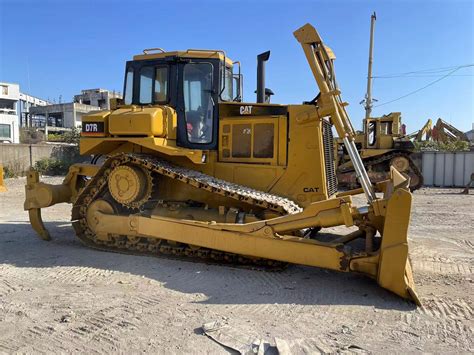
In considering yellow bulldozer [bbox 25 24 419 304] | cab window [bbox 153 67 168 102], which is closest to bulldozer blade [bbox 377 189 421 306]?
yellow bulldozer [bbox 25 24 419 304]

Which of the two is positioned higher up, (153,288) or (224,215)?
(224,215)

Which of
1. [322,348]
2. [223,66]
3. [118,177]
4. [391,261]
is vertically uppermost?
[223,66]

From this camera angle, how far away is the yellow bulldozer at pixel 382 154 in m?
16.7

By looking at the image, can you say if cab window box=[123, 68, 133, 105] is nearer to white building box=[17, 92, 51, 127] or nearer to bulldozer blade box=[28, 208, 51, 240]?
bulldozer blade box=[28, 208, 51, 240]

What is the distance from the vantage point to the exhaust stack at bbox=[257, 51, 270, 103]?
6.62 meters

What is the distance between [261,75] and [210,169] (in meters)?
1.84

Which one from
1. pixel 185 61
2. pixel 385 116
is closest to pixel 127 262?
pixel 185 61

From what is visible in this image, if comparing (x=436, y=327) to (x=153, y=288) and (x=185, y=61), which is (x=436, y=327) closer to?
(x=153, y=288)

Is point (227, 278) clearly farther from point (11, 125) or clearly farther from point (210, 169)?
point (11, 125)

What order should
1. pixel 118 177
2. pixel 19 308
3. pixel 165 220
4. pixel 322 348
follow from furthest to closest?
pixel 118 177 < pixel 165 220 < pixel 19 308 < pixel 322 348

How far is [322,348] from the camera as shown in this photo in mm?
3311

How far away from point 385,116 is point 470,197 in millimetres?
5293

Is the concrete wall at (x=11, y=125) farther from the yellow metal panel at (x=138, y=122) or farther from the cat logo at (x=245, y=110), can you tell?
the cat logo at (x=245, y=110)

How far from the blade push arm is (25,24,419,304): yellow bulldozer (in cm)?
1
